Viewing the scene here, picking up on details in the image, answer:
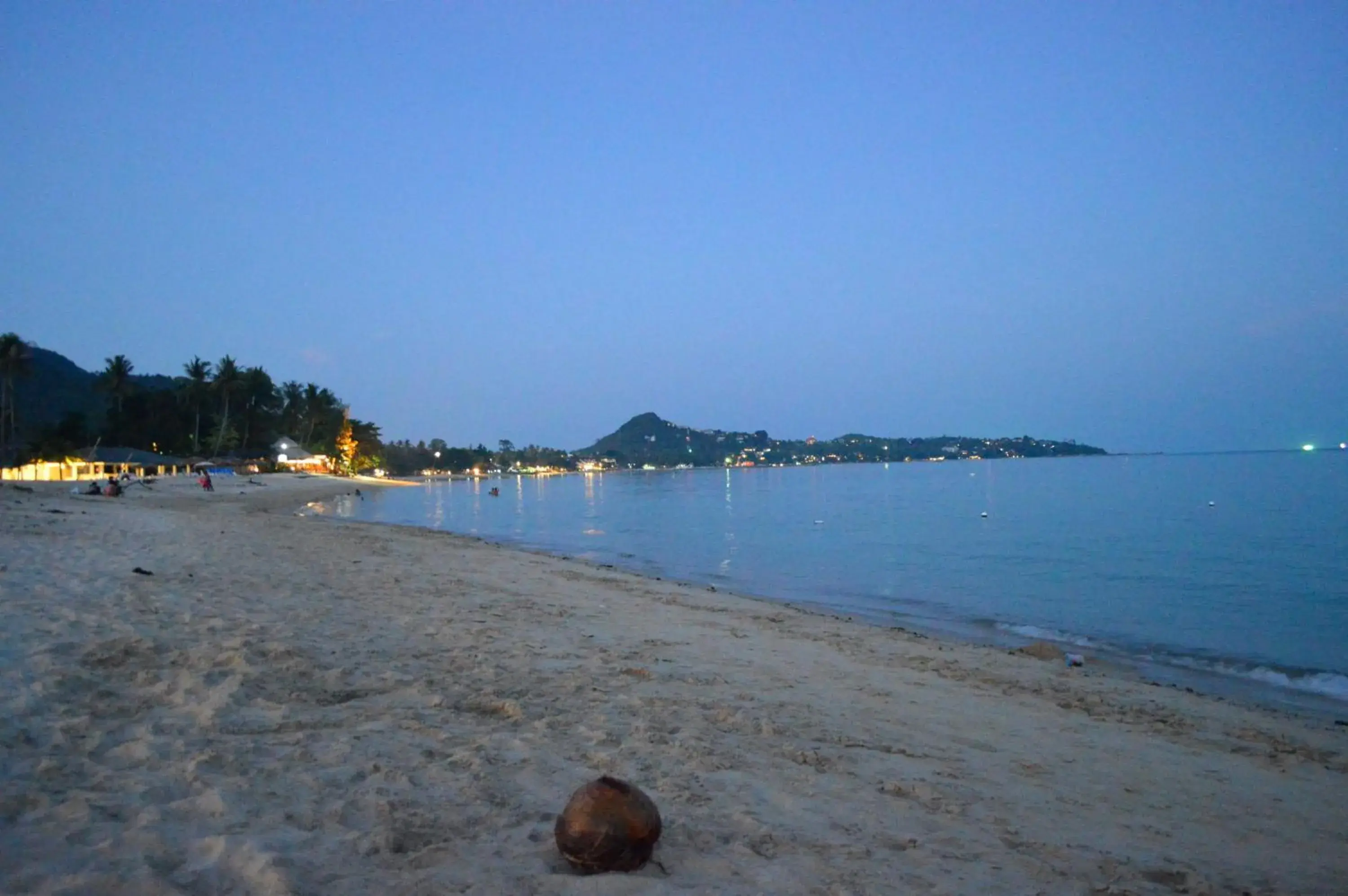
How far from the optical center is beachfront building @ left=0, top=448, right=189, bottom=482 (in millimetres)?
58812

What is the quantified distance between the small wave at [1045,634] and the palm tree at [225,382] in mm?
90628

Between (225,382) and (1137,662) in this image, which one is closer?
(1137,662)

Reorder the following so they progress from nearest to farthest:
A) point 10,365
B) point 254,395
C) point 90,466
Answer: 1. point 10,365
2. point 90,466
3. point 254,395

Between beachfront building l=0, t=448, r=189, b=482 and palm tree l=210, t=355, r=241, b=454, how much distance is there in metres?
17.0

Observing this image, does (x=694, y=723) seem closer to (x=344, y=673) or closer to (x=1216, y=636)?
(x=344, y=673)

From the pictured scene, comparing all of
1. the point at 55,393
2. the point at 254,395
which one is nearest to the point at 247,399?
the point at 254,395

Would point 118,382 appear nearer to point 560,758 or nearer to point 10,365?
point 10,365

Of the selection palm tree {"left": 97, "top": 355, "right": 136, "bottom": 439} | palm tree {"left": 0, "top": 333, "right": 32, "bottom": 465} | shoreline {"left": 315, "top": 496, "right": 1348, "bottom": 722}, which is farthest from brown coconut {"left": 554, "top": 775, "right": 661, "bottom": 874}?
palm tree {"left": 97, "top": 355, "right": 136, "bottom": 439}

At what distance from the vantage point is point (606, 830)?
348 cm

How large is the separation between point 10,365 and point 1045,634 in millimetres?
71994

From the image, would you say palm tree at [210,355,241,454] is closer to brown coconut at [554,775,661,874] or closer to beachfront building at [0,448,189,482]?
Answer: beachfront building at [0,448,189,482]

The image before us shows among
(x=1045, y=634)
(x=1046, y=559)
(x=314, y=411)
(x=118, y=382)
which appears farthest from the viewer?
(x=314, y=411)

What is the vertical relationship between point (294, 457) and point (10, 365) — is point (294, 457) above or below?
below

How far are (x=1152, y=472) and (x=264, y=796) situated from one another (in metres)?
135
